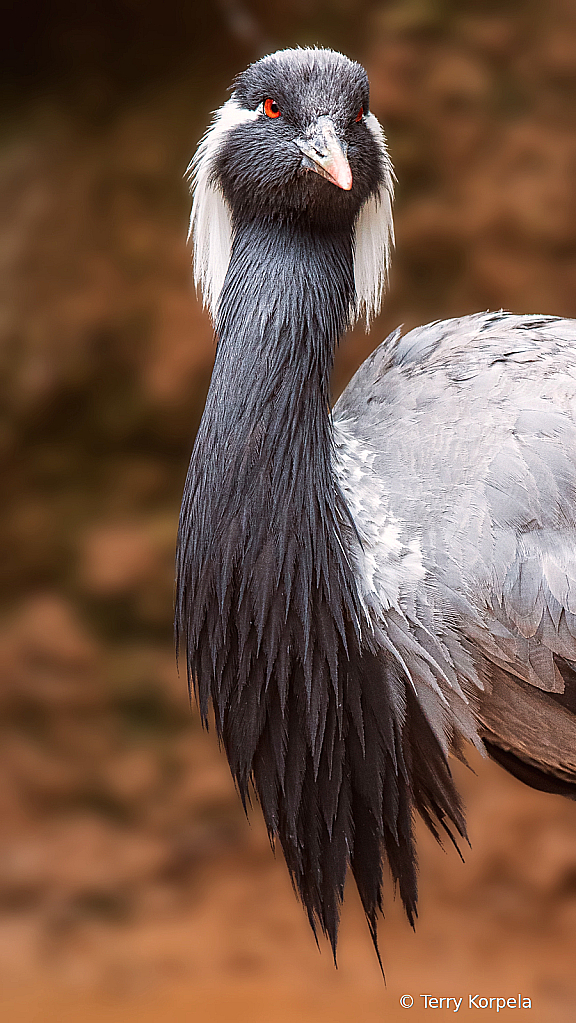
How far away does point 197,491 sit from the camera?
4.30 feet

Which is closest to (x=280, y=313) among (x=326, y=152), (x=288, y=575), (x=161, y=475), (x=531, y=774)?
(x=326, y=152)

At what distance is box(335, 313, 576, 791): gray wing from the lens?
1254 mm

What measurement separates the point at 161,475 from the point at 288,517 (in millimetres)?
1610

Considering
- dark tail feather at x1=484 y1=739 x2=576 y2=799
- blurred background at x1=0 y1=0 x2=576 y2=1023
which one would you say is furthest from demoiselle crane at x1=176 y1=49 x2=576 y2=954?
blurred background at x1=0 y1=0 x2=576 y2=1023

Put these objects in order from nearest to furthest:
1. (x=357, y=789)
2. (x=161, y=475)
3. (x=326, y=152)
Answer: (x=326, y=152), (x=357, y=789), (x=161, y=475)

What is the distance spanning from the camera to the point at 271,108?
126 centimetres

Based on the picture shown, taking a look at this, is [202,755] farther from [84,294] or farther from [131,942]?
[84,294]

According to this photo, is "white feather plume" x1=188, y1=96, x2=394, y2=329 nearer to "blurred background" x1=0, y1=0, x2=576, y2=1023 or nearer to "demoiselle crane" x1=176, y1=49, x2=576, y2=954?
"demoiselle crane" x1=176, y1=49, x2=576, y2=954

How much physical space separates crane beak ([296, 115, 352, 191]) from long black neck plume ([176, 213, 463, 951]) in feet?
0.31

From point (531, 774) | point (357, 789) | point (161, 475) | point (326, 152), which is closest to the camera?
point (326, 152)

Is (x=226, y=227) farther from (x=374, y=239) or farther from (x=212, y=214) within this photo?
(x=374, y=239)

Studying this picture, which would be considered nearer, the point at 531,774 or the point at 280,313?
the point at 280,313

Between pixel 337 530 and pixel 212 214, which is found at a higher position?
pixel 212 214

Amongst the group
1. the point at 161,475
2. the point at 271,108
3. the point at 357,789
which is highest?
the point at 271,108
